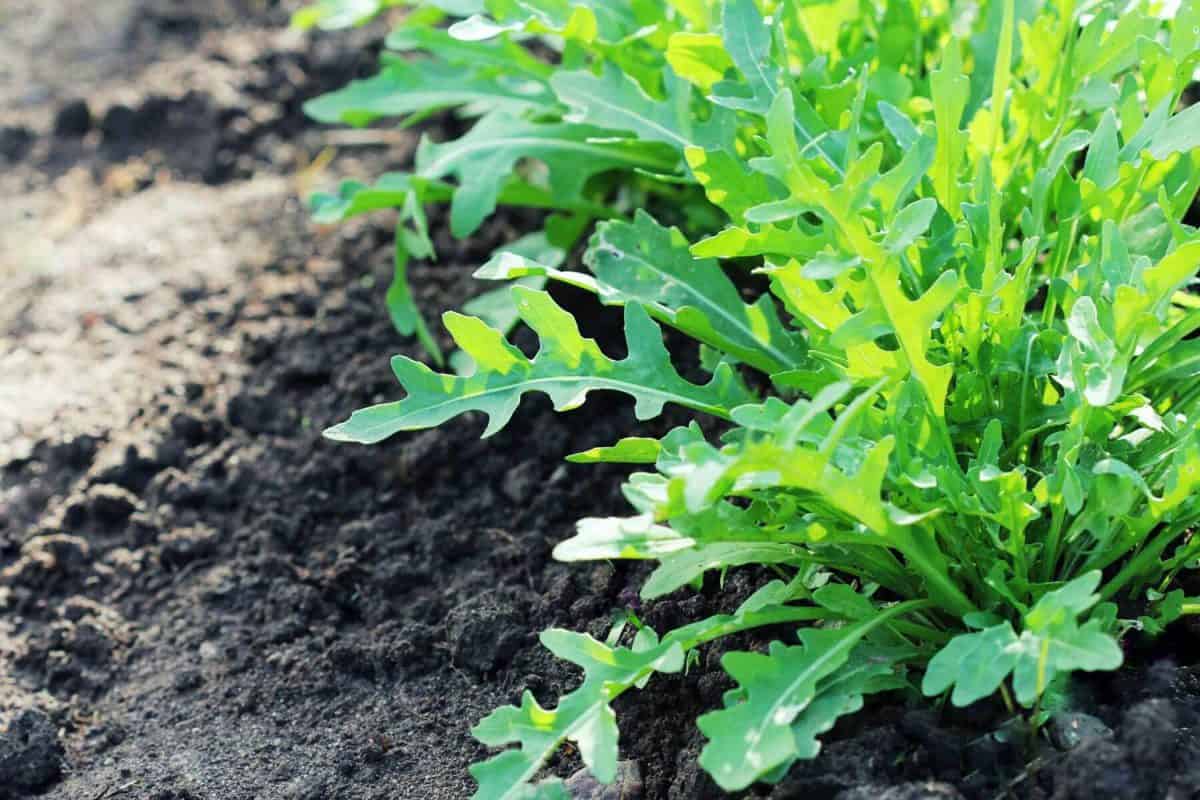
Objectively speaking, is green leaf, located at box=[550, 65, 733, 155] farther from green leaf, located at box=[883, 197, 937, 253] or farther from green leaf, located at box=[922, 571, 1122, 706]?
green leaf, located at box=[922, 571, 1122, 706]

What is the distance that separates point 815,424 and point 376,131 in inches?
95.7

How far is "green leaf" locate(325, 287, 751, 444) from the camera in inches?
82.7

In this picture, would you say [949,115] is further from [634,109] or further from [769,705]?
[769,705]

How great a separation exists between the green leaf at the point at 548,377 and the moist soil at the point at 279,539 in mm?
368

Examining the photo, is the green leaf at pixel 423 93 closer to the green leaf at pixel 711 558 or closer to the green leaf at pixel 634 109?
the green leaf at pixel 634 109

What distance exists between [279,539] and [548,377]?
0.88 meters

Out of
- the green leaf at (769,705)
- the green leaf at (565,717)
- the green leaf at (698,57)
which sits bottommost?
the green leaf at (565,717)

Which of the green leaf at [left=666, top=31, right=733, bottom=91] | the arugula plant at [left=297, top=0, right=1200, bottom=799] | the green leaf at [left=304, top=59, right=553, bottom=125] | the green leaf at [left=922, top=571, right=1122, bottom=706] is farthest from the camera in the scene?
the green leaf at [left=304, top=59, right=553, bottom=125]

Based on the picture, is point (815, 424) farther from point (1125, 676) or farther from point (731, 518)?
point (1125, 676)

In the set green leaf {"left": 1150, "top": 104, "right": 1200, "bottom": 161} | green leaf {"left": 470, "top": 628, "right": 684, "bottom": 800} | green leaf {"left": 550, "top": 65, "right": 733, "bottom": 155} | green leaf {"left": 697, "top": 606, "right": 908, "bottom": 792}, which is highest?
green leaf {"left": 1150, "top": 104, "right": 1200, "bottom": 161}

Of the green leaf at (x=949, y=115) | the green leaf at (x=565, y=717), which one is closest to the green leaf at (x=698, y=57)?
the green leaf at (x=949, y=115)

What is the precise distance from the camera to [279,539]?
2.74 meters

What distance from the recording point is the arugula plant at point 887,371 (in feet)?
5.85

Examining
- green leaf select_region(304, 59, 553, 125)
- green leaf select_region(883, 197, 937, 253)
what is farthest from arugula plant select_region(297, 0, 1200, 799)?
green leaf select_region(304, 59, 553, 125)
